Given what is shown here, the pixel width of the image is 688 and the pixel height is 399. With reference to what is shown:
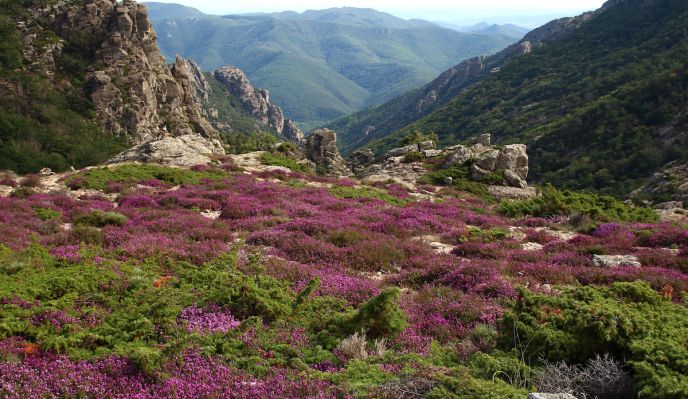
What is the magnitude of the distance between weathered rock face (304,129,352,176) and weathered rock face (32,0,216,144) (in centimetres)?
2557

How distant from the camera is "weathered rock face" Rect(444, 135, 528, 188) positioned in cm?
3808

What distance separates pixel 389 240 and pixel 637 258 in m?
7.57

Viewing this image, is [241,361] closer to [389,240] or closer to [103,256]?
[103,256]

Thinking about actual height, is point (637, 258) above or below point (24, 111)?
above

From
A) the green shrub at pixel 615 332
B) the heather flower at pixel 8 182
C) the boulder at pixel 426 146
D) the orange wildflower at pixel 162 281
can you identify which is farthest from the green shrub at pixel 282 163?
the green shrub at pixel 615 332

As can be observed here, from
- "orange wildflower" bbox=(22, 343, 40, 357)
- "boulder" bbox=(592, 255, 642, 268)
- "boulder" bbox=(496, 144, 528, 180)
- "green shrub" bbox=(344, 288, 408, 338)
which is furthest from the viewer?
"boulder" bbox=(496, 144, 528, 180)

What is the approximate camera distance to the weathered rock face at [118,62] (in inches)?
2635

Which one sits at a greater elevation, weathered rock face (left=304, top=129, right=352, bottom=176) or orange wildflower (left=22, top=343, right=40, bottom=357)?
orange wildflower (left=22, top=343, right=40, bottom=357)

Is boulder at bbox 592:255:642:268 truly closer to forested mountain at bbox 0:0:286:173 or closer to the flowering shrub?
the flowering shrub

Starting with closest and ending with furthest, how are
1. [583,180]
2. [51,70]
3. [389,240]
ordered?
[389,240], [51,70], [583,180]

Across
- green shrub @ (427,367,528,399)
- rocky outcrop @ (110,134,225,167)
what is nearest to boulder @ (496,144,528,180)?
rocky outcrop @ (110,134,225,167)

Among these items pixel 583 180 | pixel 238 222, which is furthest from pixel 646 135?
pixel 238 222

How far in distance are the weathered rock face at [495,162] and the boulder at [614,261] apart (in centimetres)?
2530

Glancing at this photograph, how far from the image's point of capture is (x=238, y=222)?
661 inches
